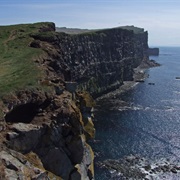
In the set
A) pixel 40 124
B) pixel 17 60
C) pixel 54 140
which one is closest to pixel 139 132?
pixel 17 60

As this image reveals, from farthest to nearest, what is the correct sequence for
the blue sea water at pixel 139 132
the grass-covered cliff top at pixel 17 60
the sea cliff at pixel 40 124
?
the blue sea water at pixel 139 132, the grass-covered cliff top at pixel 17 60, the sea cliff at pixel 40 124

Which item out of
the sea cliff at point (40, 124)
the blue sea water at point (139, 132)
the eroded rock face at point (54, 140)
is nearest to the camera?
the sea cliff at point (40, 124)

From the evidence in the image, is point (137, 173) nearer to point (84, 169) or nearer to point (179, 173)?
point (179, 173)

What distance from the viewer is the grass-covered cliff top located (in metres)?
55.5

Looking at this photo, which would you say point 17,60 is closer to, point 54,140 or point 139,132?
point 54,140

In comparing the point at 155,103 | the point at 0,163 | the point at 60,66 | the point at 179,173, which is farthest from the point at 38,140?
the point at 155,103

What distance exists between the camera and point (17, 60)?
74.5 meters

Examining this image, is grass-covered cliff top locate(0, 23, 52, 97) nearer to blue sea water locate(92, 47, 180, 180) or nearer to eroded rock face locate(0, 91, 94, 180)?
eroded rock face locate(0, 91, 94, 180)

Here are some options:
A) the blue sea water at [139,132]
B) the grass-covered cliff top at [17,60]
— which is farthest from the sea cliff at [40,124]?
the blue sea water at [139,132]

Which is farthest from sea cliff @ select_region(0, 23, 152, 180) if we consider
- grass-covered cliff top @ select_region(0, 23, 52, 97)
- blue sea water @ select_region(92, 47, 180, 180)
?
blue sea water @ select_region(92, 47, 180, 180)

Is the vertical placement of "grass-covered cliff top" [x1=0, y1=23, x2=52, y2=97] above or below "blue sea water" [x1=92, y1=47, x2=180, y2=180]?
above

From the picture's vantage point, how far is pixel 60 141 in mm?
49531

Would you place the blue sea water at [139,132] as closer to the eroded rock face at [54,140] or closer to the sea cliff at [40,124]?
the sea cliff at [40,124]

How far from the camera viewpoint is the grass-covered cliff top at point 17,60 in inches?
2185
